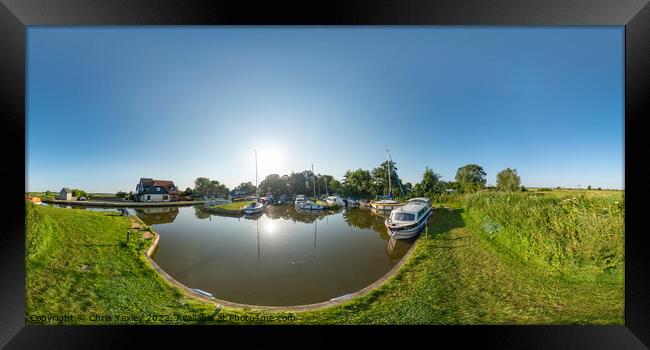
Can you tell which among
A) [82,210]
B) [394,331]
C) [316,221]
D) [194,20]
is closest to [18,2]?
[194,20]

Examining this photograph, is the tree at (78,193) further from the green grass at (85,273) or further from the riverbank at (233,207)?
the riverbank at (233,207)

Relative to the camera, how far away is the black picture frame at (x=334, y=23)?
5.31 ft

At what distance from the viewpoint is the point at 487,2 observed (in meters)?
1.58

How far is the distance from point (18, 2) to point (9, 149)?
4.27 feet

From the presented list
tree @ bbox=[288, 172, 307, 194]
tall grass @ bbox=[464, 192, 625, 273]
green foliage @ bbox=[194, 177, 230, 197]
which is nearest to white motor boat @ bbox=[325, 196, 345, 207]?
tree @ bbox=[288, 172, 307, 194]

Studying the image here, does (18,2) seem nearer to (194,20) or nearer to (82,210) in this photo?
(194,20)

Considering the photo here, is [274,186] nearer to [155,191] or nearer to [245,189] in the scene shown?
Result: [245,189]

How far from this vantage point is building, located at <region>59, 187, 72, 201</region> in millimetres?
2721

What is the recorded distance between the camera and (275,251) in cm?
270

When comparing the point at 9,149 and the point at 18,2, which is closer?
the point at 18,2

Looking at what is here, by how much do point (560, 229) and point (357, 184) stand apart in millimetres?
2629

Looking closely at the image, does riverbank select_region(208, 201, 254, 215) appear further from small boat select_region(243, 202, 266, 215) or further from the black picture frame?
the black picture frame

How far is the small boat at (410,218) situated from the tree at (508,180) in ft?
3.15

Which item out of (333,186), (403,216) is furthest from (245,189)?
(403,216)
